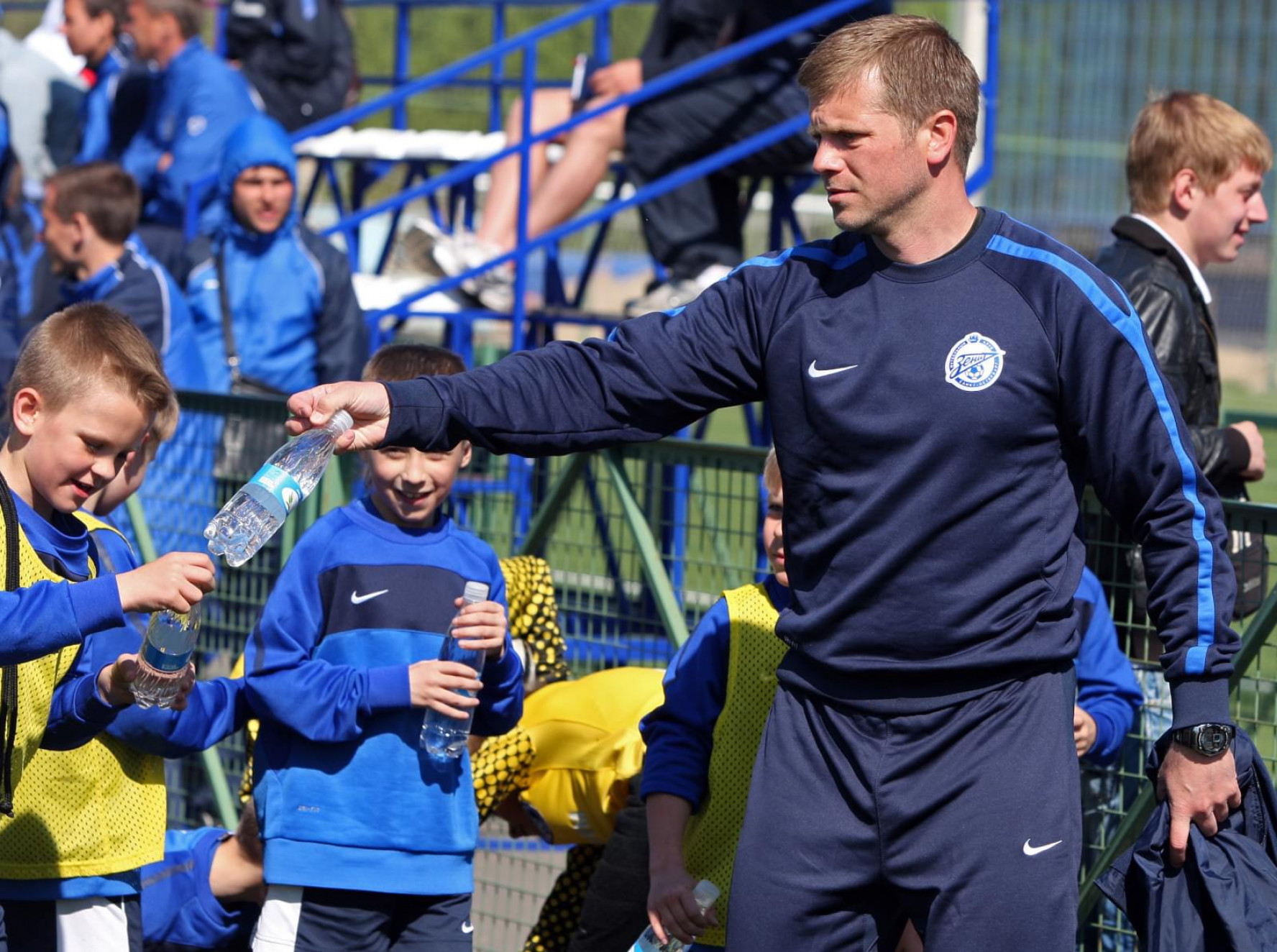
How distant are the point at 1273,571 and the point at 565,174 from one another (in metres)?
5.42

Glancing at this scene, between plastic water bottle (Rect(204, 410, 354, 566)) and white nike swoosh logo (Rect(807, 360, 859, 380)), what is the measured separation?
78 centimetres

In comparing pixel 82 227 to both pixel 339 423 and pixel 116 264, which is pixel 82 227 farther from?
pixel 339 423

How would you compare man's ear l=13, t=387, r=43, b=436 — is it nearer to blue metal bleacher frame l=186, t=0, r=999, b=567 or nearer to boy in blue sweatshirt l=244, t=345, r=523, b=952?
boy in blue sweatshirt l=244, t=345, r=523, b=952

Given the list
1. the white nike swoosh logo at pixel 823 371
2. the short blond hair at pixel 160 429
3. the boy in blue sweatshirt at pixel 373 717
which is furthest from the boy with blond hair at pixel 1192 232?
the short blond hair at pixel 160 429

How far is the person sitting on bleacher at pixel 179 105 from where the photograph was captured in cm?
891

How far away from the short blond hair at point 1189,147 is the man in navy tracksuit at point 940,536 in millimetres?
1630

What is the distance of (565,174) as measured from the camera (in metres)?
8.81

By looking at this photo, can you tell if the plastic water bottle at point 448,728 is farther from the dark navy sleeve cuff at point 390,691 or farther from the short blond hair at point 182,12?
the short blond hair at point 182,12

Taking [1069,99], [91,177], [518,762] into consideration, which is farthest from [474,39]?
[518,762]

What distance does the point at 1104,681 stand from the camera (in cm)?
402

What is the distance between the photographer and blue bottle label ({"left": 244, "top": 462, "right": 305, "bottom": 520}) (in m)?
3.16

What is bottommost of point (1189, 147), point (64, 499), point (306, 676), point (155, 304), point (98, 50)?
point (306, 676)

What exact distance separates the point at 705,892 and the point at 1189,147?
223 cm

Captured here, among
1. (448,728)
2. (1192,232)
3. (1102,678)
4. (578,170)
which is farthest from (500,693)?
(578,170)
